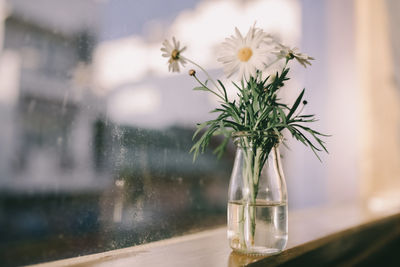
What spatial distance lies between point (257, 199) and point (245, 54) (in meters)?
0.30

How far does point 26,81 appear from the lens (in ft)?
2.27

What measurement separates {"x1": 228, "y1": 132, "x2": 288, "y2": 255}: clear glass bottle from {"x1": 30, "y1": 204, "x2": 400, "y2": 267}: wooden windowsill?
35 mm

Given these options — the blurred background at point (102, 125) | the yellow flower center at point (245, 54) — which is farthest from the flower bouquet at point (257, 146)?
the blurred background at point (102, 125)

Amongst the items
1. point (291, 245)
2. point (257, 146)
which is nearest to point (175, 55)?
point (257, 146)

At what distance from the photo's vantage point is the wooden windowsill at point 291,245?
0.73 m

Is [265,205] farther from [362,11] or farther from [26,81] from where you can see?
[362,11]

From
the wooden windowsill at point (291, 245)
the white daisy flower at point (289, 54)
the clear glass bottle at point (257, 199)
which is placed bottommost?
the wooden windowsill at point (291, 245)

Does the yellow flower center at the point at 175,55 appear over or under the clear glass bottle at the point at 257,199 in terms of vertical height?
over

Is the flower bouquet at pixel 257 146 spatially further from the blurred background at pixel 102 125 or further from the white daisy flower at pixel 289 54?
the blurred background at pixel 102 125

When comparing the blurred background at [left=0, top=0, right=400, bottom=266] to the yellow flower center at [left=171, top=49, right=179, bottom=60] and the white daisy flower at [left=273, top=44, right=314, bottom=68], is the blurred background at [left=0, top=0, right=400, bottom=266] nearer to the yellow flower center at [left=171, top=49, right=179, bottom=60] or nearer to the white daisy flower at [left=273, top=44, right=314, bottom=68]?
the yellow flower center at [left=171, top=49, right=179, bottom=60]

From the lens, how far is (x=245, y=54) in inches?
29.4

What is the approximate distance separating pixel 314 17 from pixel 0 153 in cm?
179

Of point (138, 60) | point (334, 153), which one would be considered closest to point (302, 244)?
point (138, 60)

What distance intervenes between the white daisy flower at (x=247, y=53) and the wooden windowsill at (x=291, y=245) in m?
0.39
